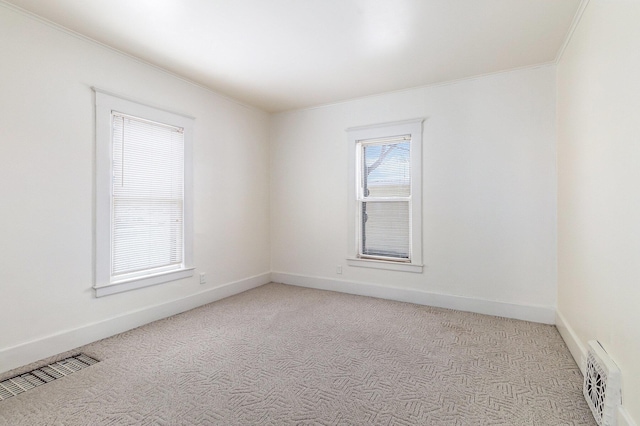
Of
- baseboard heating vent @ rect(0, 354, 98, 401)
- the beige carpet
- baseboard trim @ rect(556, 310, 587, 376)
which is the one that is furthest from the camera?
baseboard trim @ rect(556, 310, 587, 376)

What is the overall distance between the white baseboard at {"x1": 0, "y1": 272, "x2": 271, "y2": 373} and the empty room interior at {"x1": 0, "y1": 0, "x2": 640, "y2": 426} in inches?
0.7

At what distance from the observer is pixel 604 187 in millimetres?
1878

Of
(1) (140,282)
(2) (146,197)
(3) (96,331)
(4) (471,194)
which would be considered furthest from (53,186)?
(4) (471,194)

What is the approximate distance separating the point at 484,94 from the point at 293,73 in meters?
2.18

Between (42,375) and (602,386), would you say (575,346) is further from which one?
(42,375)

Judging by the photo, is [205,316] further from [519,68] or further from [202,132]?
[519,68]

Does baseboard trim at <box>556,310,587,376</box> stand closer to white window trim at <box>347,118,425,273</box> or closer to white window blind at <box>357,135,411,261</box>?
white window trim at <box>347,118,425,273</box>

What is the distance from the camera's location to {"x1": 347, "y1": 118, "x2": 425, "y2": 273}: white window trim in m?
3.88

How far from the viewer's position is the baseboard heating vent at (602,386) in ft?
5.26

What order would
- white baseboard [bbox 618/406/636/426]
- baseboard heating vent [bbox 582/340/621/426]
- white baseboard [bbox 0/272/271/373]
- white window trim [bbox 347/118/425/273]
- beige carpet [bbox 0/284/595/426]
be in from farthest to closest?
white window trim [bbox 347/118/425/273]
white baseboard [bbox 0/272/271/373]
beige carpet [bbox 0/284/595/426]
baseboard heating vent [bbox 582/340/621/426]
white baseboard [bbox 618/406/636/426]

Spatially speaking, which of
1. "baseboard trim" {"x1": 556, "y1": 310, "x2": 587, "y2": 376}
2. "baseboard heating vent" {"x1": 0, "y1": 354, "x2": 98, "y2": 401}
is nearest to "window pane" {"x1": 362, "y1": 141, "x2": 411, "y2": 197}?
"baseboard trim" {"x1": 556, "y1": 310, "x2": 587, "y2": 376}

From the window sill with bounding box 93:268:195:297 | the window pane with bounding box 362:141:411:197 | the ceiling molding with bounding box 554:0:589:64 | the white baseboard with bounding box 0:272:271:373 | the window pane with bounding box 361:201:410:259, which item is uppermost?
the ceiling molding with bounding box 554:0:589:64

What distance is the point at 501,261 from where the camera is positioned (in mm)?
3441

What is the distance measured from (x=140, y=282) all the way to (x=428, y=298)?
327 centimetres
